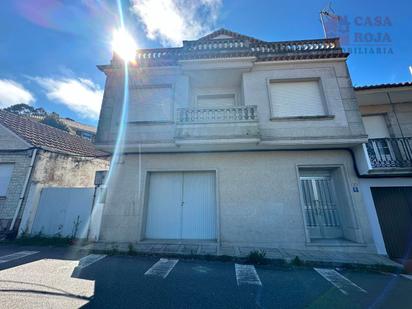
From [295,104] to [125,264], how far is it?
25.8 ft

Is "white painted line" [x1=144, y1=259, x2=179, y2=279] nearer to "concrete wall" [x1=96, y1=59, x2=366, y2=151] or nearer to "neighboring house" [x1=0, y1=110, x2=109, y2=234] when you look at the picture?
"concrete wall" [x1=96, y1=59, x2=366, y2=151]

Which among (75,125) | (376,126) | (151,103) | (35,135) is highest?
(75,125)

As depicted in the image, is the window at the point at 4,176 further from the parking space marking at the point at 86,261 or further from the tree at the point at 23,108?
the tree at the point at 23,108

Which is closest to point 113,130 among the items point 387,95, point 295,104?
point 295,104

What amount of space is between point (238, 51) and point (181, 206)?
6752 millimetres

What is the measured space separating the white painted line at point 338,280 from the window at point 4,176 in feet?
39.7

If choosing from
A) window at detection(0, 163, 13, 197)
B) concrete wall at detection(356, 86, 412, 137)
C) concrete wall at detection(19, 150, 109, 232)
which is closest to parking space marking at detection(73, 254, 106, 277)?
concrete wall at detection(19, 150, 109, 232)

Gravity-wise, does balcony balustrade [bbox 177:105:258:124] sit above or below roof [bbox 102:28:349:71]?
below

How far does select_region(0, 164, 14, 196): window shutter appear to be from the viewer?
7294mm

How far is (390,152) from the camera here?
6.48 metres

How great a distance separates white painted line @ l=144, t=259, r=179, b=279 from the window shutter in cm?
807

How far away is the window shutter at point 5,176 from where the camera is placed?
729 centimetres

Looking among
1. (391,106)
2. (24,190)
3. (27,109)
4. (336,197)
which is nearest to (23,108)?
(27,109)

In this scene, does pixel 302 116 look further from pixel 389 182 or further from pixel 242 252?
pixel 242 252
